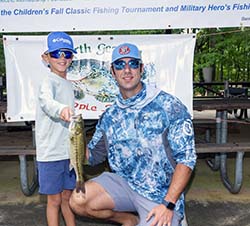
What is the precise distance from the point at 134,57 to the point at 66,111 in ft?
1.93

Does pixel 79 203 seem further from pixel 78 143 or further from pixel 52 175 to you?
pixel 78 143

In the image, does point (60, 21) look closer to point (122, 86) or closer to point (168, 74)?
point (168, 74)

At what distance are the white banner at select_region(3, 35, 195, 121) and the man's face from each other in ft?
5.34

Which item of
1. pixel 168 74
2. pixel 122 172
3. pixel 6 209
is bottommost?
pixel 6 209

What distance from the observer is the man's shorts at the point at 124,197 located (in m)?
2.54

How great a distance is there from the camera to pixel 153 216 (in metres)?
2.36

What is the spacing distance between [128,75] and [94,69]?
1.71 metres

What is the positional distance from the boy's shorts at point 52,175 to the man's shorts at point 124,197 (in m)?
0.29

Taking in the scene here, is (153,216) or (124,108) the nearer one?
(153,216)

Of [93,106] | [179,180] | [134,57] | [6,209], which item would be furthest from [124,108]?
[6,209]

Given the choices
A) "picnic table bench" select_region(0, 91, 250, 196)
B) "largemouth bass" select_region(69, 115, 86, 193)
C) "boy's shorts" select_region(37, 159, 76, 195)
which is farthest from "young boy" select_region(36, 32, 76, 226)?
"picnic table bench" select_region(0, 91, 250, 196)

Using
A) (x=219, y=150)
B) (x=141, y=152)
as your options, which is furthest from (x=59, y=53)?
(x=219, y=150)

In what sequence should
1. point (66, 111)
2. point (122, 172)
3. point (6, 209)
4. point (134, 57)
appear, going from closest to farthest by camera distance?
point (66, 111) < point (134, 57) < point (122, 172) < point (6, 209)

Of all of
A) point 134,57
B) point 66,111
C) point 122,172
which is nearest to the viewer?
point 66,111
